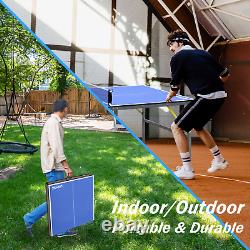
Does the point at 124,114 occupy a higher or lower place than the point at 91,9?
lower

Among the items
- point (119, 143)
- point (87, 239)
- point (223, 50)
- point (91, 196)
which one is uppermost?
point (223, 50)

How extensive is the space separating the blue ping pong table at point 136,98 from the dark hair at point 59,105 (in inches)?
3.0

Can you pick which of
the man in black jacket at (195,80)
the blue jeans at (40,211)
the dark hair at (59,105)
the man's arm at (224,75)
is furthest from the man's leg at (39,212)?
the man's arm at (224,75)

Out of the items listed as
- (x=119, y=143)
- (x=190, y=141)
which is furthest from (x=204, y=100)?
(x=119, y=143)

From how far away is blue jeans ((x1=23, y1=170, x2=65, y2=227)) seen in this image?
3.24 ft

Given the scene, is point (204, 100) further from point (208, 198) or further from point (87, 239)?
point (87, 239)

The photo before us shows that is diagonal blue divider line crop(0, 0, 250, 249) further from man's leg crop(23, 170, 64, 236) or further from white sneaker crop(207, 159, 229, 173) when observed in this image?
man's leg crop(23, 170, 64, 236)

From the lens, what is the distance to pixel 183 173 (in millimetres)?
1119

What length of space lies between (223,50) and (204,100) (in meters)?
0.14

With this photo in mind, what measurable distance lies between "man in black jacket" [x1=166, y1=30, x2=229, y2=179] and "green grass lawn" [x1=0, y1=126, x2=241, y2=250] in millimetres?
139

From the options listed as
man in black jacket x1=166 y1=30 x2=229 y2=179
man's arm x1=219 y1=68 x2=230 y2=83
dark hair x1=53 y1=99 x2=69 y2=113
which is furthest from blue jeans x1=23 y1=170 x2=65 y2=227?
man's arm x1=219 y1=68 x2=230 y2=83

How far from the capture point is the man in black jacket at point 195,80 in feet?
3.07

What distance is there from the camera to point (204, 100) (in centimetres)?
97

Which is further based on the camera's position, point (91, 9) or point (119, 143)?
point (119, 143)
